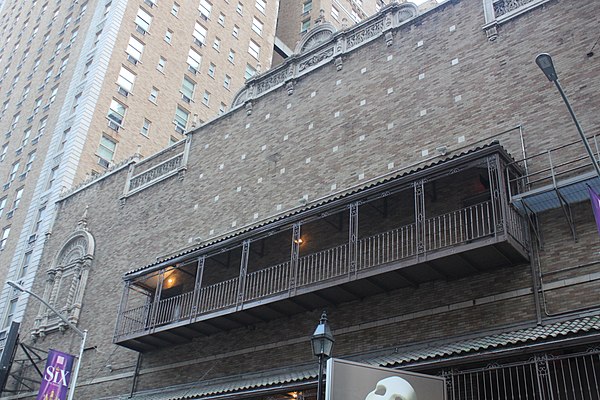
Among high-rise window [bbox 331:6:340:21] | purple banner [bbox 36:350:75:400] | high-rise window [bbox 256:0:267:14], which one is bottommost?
purple banner [bbox 36:350:75:400]

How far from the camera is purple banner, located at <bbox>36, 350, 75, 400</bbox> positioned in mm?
23500

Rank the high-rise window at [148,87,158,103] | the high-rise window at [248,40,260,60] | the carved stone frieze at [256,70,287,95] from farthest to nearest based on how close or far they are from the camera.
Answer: the high-rise window at [248,40,260,60] → the high-rise window at [148,87,158,103] → the carved stone frieze at [256,70,287,95]

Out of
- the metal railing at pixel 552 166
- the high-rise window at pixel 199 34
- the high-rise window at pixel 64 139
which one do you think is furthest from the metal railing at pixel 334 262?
the high-rise window at pixel 199 34

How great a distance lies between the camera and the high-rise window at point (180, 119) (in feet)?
144

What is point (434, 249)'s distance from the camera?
51.5ft

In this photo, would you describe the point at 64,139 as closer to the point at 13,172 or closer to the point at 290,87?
the point at 13,172

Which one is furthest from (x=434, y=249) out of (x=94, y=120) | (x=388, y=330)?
(x=94, y=120)

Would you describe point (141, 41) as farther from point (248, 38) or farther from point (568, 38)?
point (568, 38)

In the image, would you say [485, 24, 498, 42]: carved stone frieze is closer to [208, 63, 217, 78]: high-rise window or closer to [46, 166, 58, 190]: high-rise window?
[46, 166, 58, 190]: high-rise window

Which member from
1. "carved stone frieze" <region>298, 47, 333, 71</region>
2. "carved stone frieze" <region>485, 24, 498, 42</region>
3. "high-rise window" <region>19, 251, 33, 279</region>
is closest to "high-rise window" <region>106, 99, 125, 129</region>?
"high-rise window" <region>19, 251, 33, 279</region>

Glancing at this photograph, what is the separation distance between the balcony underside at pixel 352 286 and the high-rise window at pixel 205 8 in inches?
1285

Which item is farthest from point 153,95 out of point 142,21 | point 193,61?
point 142,21

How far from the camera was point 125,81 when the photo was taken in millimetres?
42062

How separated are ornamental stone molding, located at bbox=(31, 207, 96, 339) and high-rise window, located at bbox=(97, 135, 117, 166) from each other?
24.2ft
